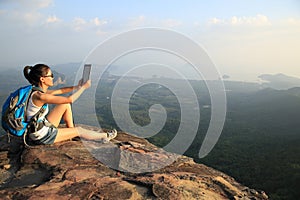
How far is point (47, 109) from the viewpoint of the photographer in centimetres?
513

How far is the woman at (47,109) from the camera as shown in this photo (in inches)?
189

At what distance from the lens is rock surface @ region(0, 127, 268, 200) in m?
4.09

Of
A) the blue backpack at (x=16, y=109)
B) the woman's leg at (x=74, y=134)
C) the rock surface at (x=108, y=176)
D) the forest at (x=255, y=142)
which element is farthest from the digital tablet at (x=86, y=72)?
the forest at (x=255, y=142)

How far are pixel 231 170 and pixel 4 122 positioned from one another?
40.1 meters

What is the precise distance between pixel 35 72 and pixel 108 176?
2234mm

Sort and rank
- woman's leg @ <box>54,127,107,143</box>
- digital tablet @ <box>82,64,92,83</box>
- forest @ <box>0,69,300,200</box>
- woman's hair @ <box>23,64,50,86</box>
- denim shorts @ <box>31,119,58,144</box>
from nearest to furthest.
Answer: woman's hair @ <box>23,64,50,86</box>
denim shorts @ <box>31,119,58,144</box>
digital tablet @ <box>82,64,92,83</box>
woman's leg @ <box>54,127,107,143</box>
forest @ <box>0,69,300,200</box>

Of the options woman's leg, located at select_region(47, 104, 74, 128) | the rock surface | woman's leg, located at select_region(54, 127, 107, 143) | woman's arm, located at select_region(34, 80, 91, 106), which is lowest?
the rock surface

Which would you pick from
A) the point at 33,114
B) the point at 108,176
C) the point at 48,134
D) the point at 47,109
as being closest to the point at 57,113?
the point at 48,134

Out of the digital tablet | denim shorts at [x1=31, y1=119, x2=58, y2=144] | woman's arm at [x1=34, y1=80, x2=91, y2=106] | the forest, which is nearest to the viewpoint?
woman's arm at [x1=34, y1=80, x2=91, y2=106]

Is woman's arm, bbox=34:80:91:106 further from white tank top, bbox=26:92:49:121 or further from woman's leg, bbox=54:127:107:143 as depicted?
woman's leg, bbox=54:127:107:143

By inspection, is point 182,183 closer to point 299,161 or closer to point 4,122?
point 4,122

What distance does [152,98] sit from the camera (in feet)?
A: 410

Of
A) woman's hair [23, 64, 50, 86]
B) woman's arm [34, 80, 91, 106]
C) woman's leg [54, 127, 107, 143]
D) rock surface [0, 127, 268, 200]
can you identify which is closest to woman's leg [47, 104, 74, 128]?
woman's leg [54, 127, 107, 143]

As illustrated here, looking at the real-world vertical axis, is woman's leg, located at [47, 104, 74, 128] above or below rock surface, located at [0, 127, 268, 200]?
above
